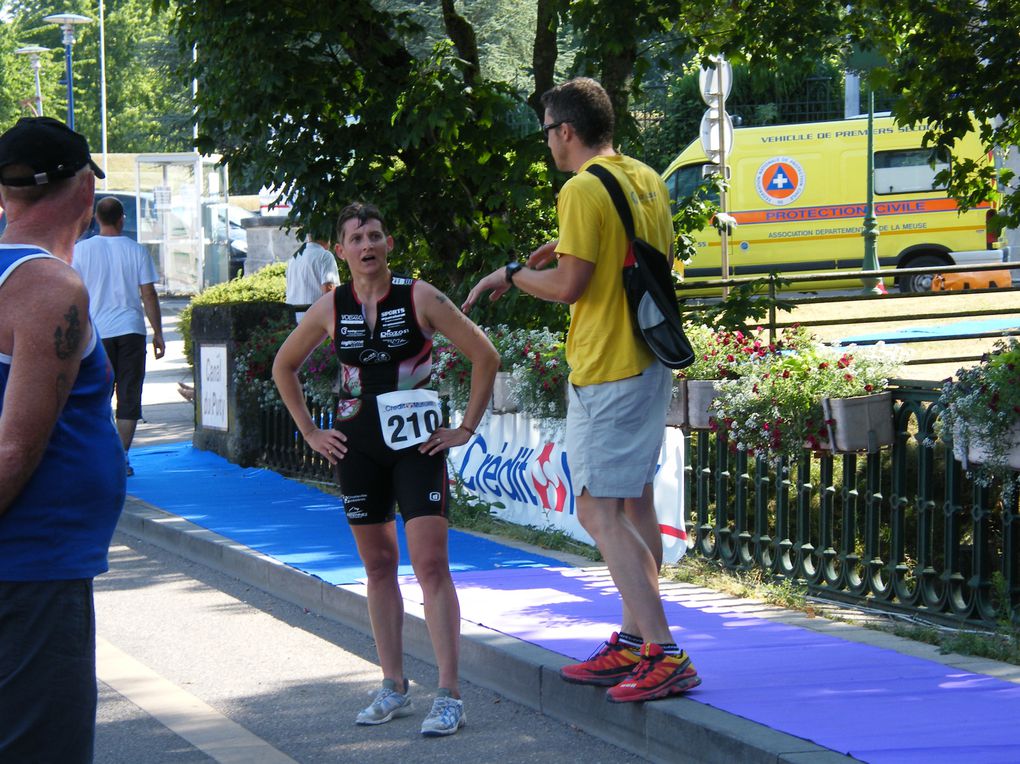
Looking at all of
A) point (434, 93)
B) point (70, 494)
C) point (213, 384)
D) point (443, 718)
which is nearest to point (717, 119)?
point (213, 384)

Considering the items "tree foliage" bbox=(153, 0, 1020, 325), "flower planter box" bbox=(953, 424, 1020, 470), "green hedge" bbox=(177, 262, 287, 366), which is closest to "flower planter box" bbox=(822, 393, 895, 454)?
"flower planter box" bbox=(953, 424, 1020, 470)

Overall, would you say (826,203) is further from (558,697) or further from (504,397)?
(558,697)

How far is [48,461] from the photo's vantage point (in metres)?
2.97

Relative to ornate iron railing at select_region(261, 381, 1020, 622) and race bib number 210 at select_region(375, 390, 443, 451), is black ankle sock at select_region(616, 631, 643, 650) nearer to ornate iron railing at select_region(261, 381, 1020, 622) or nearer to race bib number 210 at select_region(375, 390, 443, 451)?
race bib number 210 at select_region(375, 390, 443, 451)

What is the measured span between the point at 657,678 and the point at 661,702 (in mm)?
80

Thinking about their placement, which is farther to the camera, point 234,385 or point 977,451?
point 234,385

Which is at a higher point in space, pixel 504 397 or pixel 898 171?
pixel 898 171

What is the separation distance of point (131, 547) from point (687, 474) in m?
3.68

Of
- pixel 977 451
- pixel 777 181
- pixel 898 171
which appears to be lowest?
pixel 977 451

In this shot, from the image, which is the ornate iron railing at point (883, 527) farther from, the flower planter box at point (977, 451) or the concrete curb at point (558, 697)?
the concrete curb at point (558, 697)

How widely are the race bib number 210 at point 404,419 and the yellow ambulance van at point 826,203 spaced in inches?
850

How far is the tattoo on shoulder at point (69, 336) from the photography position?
2.90 m

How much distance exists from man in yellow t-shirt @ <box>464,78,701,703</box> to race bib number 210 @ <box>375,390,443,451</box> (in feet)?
1.56

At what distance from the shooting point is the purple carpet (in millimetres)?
4645
